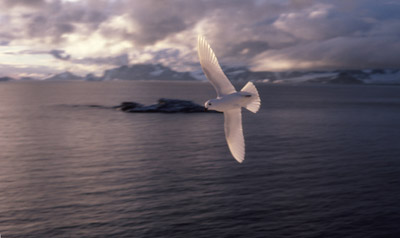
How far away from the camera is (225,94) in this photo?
39.7ft

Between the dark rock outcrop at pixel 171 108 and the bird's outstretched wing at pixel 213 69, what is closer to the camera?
the bird's outstretched wing at pixel 213 69

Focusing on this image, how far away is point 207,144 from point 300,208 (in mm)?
28279

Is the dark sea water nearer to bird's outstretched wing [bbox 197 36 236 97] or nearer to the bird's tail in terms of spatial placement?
the bird's tail

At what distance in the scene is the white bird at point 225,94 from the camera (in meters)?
11.1

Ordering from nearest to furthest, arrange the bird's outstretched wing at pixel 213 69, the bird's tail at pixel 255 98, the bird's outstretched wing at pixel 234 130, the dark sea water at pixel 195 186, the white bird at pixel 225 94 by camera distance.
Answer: the white bird at pixel 225 94, the bird's outstretched wing at pixel 213 69, the bird's tail at pixel 255 98, the bird's outstretched wing at pixel 234 130, the dark sea water at pixel 195 186

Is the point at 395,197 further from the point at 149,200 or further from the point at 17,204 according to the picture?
the point at 17,204

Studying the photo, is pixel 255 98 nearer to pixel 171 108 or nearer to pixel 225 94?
pixel 225 94

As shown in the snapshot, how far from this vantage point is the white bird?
11.1 metres

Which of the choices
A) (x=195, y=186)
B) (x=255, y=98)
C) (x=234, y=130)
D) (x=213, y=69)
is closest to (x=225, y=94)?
(x=213, y=69)

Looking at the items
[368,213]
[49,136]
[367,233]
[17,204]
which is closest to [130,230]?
[17,204]

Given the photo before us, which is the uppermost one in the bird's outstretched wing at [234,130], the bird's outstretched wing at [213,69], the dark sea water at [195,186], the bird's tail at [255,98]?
the bird's outstretched wing at [213,69]

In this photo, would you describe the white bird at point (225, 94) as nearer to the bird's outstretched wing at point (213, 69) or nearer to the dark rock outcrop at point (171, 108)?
the bird's outstretched wing at point (213, 69)

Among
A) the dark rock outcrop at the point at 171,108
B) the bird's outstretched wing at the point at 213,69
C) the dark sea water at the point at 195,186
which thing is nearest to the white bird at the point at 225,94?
the bird's outstretched wing at the point at 213,69

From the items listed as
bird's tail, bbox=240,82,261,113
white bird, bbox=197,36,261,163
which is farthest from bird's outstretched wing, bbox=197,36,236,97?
bird's tail, bbox=240,82,261,113
